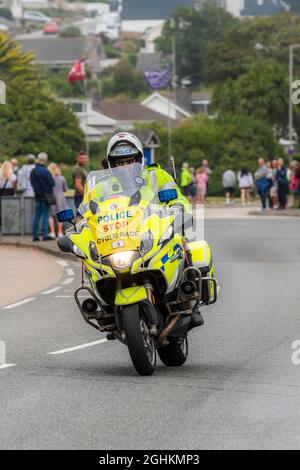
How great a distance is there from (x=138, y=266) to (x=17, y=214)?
1900 cm

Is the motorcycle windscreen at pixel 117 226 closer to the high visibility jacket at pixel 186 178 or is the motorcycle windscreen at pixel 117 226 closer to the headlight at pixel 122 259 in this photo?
the headlight at pixel 122 259

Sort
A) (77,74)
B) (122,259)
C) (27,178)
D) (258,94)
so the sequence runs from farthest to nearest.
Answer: (258,94) → (77,74) → (27,178) → (122,259)

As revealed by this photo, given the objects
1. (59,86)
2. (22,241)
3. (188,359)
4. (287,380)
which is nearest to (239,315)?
(188,359)

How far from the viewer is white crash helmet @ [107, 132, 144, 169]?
11.7 meters

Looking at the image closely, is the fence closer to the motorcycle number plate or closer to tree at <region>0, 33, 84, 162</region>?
the motorcycle number plate

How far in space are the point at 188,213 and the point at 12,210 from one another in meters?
18.3

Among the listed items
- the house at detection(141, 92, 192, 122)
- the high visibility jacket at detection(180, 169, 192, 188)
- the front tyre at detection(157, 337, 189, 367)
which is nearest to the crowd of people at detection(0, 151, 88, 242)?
the front tyre at detection(157, 337, 189, 367)

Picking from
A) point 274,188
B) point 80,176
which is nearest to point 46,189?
point 80,176

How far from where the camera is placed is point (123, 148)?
11.7 metres

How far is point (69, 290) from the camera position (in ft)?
64.4

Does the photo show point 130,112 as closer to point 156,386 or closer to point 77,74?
point 77,74

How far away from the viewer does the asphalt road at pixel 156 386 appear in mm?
8617

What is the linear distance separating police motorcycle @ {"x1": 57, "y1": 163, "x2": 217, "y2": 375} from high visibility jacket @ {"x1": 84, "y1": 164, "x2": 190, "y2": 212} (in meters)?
0.01

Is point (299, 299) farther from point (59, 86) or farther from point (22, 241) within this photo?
point (59, 86)
